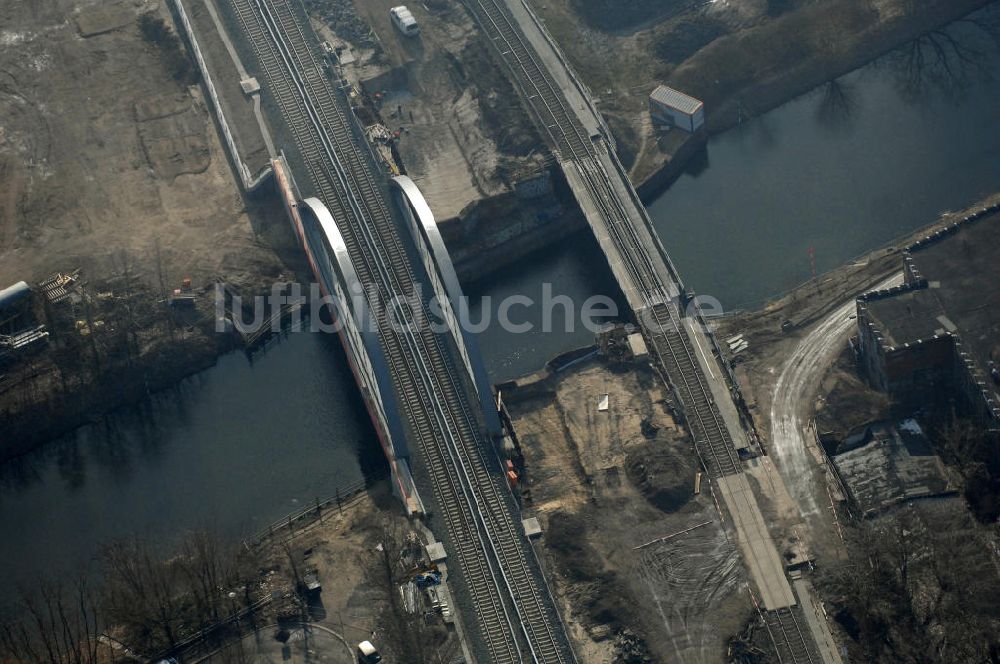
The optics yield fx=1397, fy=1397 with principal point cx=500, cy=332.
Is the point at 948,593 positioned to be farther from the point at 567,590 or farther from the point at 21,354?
the point at 21,354

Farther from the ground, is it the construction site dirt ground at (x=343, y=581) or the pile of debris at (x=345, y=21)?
the pile of debris at (x=345, y=21)

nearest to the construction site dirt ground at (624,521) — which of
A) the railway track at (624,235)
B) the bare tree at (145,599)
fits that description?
the railway track at (624,235)

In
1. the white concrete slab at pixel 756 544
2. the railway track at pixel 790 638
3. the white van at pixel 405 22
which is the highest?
the white van at pixel 405 22

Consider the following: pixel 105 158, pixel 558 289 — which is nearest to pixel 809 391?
pixel 558 289

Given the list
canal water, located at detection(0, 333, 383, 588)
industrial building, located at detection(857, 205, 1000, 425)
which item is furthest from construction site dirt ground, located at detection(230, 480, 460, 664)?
industrial building, located at detection(857, 205, 1000, 425)

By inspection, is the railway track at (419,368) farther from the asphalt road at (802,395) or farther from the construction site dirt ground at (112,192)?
the asphalt road at (802,395)

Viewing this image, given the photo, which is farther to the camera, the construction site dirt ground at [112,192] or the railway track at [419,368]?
the construction site dirt ground at [112,192]
